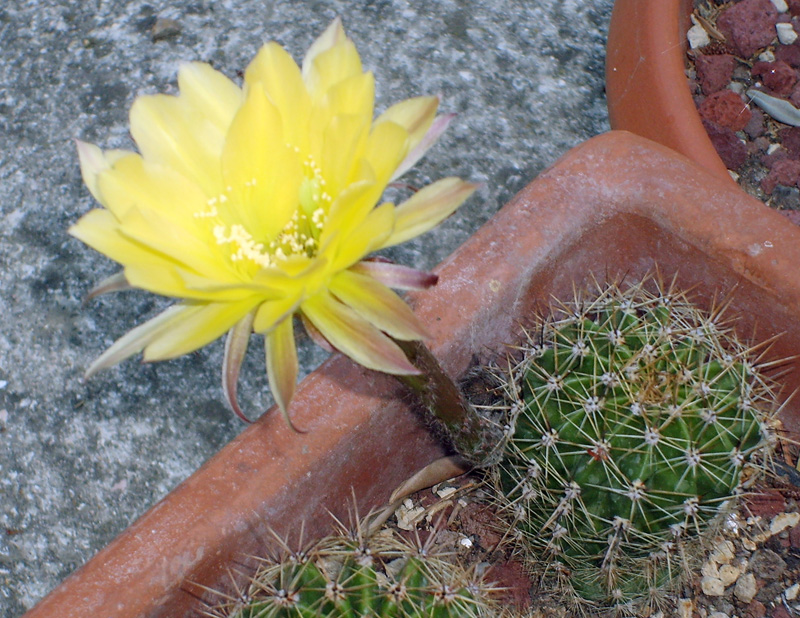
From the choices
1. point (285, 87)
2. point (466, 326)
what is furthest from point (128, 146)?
point (285, 87)

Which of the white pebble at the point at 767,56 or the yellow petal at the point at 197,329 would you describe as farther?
the white pebble at the point at 767,56

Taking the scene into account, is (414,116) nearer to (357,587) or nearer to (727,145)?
(357,587)

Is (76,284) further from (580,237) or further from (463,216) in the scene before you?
(580,237)

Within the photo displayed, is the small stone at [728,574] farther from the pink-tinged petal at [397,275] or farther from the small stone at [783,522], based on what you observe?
the pink-tinged petal at [397,275]

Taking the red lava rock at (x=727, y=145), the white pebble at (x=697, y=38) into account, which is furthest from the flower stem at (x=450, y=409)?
Result: the white pebble at (x=697, y=38)

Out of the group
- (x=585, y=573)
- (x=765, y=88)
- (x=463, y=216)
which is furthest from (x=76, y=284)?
(x=765, y=88)

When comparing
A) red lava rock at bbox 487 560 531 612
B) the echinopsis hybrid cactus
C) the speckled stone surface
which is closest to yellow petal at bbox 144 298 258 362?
the echinopsis hybrid cactus

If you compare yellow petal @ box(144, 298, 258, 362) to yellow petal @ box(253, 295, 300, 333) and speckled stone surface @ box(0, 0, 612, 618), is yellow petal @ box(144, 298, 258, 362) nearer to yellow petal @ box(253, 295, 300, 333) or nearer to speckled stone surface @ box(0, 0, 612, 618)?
yellow petal @ box(253, 295, 300, 333)
